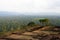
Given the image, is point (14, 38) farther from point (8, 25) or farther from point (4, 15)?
point (4, 15)

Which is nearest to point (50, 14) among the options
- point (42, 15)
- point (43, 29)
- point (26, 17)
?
point (42, 15)

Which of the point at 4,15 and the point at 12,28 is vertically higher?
the point at 4,15

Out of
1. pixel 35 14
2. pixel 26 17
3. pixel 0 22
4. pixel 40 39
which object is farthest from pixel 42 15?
pixel 0 22

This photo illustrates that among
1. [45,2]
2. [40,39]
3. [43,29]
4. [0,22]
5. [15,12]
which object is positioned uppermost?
[45,2]

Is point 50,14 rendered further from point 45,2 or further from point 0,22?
point 0,22

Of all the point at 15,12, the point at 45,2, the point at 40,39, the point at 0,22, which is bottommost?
the point at 40,39

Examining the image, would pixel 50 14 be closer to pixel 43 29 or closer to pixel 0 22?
pixel 43 29

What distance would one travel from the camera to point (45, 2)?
1.53m

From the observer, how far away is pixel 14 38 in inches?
55.7

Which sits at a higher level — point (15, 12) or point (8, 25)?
point (15, 12)

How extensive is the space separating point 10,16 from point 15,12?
0.09m

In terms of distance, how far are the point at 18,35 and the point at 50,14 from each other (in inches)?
20.6

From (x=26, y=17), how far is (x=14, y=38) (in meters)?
0.32

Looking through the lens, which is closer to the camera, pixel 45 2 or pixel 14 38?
pixel 14 38
